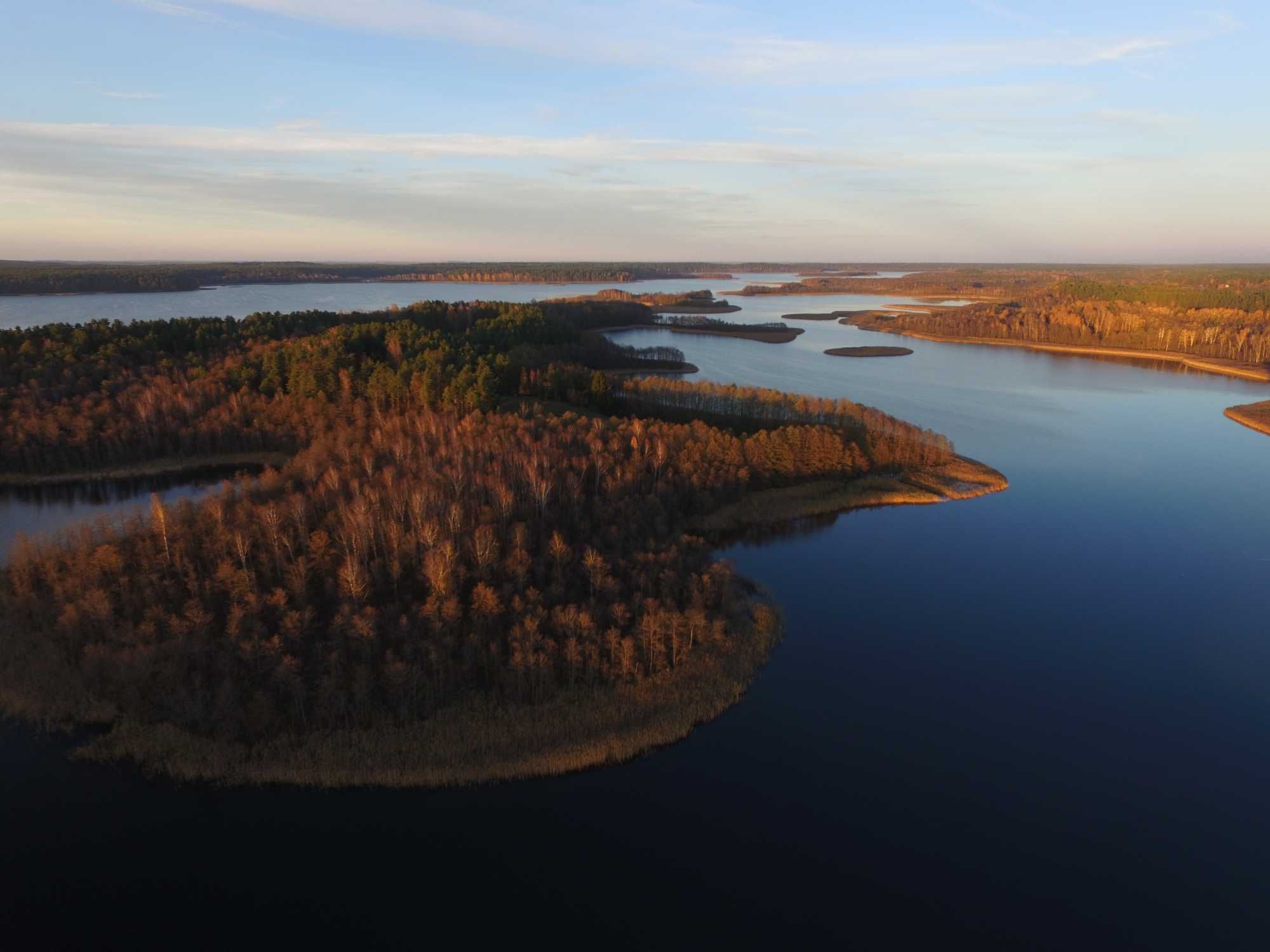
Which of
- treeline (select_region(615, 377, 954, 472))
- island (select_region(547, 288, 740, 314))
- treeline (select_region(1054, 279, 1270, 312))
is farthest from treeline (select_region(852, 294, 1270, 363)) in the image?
treeline (select_region(615, 377, 954, 472))

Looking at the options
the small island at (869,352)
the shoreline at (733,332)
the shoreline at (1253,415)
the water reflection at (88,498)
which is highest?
the shoreline at (733,332)

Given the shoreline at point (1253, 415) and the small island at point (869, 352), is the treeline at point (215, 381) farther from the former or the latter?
the shoreline at point (1253, 415)

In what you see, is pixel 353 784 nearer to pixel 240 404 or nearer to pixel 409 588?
pixel 409 588

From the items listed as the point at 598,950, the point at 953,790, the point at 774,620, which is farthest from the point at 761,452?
the point at 598,950

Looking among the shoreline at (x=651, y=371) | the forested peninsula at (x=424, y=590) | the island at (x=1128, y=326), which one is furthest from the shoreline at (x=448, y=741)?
the island at (x=1128, y=326)

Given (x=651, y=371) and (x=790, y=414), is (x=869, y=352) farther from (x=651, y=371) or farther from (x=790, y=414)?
(x=790, y=414)

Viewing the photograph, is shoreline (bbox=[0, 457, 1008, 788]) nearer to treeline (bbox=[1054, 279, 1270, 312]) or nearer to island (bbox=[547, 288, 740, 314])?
island (bbox=[547, 288, 740, 314])

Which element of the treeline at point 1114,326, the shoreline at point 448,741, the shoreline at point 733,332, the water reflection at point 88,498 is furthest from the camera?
the shoreline at point 733,332
